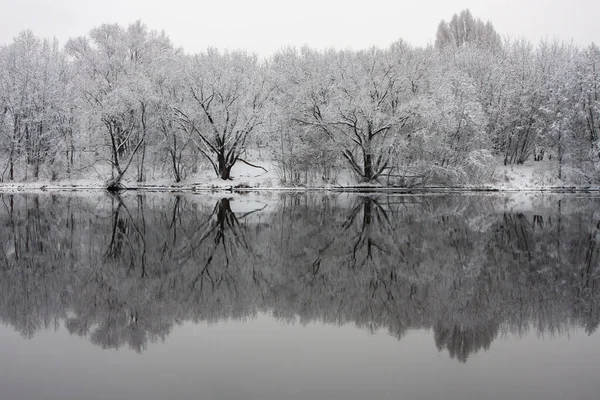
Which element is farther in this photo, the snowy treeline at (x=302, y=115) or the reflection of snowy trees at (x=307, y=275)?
the snowy treeline at (x=302, y=115)

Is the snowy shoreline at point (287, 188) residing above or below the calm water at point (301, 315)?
above

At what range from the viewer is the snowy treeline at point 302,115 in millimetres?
45031

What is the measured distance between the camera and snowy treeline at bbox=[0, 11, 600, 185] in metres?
45.0

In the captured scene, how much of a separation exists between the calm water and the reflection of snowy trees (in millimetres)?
50

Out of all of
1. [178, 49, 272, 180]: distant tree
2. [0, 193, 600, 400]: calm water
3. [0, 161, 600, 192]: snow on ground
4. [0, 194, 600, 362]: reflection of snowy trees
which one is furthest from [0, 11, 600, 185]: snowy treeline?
[0, 193, 600, 400]: calm water

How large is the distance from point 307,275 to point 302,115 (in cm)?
3667

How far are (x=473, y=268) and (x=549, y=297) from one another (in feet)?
8.53

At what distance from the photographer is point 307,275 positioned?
1155cm

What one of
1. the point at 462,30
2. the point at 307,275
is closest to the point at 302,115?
the point at 307,275

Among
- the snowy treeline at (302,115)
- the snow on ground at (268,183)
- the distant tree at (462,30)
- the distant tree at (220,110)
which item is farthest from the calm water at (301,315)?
the distant tree at (462,30)

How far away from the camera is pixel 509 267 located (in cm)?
1227

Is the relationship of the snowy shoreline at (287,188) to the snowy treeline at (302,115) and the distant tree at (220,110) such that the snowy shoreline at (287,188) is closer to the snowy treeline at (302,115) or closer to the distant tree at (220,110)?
the snowy treeline at (302,115)

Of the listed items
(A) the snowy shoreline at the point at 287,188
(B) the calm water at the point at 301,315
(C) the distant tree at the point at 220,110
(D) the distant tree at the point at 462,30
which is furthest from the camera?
(D) the distant tree at the point at 462,30

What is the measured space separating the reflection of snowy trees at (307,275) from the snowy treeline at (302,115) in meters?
24.9
